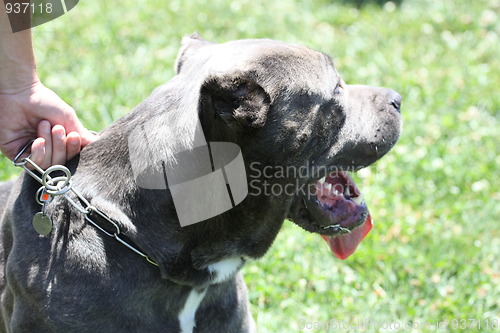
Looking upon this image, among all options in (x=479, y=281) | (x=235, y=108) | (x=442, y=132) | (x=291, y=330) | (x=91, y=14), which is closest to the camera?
(x=235, y=108)

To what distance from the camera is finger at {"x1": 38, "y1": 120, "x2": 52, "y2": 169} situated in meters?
3.18

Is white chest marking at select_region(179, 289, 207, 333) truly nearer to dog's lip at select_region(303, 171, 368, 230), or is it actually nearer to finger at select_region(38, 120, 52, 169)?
dog's lip at select_region(303, 171, 368, 230)

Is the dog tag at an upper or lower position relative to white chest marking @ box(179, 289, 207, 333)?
upper

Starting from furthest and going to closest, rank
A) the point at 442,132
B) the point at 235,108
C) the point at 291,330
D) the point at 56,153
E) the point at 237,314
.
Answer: the point at 442,132, the point at 291,330, the point at 237,314, the point at 56,153, the point at 235,108

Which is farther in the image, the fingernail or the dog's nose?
the dog's nose

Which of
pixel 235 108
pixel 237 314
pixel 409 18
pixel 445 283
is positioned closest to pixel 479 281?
pixel 445 283

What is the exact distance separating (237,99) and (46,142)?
0.97 m

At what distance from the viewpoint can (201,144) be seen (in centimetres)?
296

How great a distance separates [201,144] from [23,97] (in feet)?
3.21

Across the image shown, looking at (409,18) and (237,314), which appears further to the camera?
(409,18)

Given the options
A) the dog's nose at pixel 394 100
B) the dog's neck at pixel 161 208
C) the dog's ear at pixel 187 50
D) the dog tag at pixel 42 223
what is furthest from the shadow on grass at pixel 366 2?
the dog tag at pixel 42 223

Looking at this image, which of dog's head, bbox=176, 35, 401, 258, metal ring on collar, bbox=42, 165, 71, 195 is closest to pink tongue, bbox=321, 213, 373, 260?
dog's head, bbox=176, 35, 401, 258

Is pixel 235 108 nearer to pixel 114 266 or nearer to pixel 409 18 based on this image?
pixel 114 266

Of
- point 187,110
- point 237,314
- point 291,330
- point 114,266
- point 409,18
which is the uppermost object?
point 187,110
